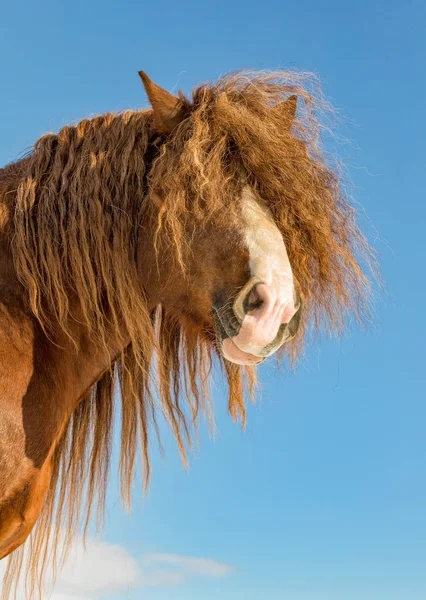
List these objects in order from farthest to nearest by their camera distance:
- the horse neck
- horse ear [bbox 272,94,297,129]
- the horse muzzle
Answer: horse ear [bbox 272,94,297,129] < the horse neck < the horse muzzle

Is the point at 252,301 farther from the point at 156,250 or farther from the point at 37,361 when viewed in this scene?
the point at 37,361

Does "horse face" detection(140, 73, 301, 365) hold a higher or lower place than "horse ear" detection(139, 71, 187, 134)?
lower

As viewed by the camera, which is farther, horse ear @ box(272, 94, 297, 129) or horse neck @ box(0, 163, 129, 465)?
horse ear @ box(272, 94, 297, 129)

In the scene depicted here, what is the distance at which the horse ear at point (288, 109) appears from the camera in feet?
8.52

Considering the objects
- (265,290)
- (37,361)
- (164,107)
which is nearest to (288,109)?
(164,107)

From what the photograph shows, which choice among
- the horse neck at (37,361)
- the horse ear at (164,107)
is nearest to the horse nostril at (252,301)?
the horse neck at (37,361)

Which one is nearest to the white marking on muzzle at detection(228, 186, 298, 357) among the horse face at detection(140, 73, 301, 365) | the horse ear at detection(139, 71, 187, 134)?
the horse face at detection(140, 73, 301, 365)

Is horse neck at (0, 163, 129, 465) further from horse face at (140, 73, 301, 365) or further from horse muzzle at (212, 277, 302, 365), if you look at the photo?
horse muzzle at (212, 277, 302, 365)

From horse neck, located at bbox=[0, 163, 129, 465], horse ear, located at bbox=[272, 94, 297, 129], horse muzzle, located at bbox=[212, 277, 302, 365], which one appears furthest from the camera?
horse ear, located at bbox=[272, 94, 297, 129]

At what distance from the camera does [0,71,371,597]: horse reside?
89.5 inches

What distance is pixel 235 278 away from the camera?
2.24 meters

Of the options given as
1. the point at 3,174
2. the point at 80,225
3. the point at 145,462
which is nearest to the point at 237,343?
the point at 80,225

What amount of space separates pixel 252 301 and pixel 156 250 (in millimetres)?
400

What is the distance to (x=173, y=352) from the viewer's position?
9.08 ft
